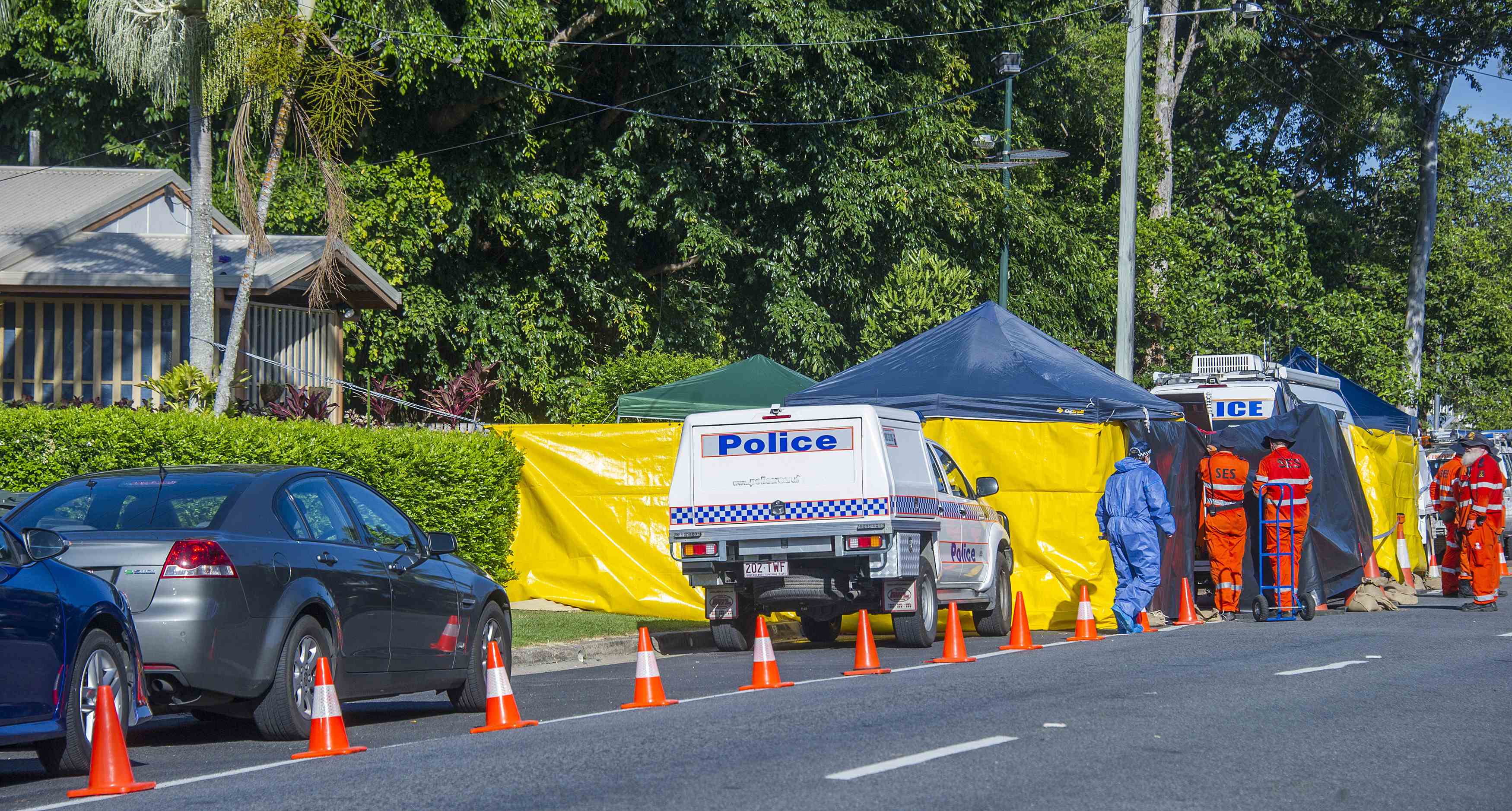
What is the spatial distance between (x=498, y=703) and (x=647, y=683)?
128 cm

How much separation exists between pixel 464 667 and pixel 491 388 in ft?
58.7

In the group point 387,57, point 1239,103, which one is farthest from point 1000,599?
point 1239,103

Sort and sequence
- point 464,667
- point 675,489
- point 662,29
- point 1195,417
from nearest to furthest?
1. point 464,667
2. point 675,489
3. point 1195,417
4. point 662,29

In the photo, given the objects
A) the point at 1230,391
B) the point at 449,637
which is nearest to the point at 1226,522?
the point at 1230,391

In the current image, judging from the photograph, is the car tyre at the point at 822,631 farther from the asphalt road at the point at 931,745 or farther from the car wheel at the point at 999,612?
the asphalt road at the point at 931,745

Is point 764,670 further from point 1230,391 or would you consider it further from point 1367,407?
point 1367,407

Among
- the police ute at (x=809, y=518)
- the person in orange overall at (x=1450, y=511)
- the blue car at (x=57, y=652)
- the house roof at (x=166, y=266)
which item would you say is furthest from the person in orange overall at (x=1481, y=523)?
the blue car at (x=57, y=652)

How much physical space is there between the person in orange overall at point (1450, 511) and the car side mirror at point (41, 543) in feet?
55.5

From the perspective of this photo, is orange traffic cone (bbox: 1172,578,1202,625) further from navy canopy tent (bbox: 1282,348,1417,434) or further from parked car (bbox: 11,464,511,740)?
navy canopy tent (bbox: 1282,348,1417,434)

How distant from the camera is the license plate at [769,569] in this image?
13844 millimetres

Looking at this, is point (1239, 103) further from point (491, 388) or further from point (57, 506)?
point (57, 506)

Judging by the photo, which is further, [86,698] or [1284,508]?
[1284,508]

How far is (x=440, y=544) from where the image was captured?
33.1ft

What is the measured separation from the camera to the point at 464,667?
10.6 metres
